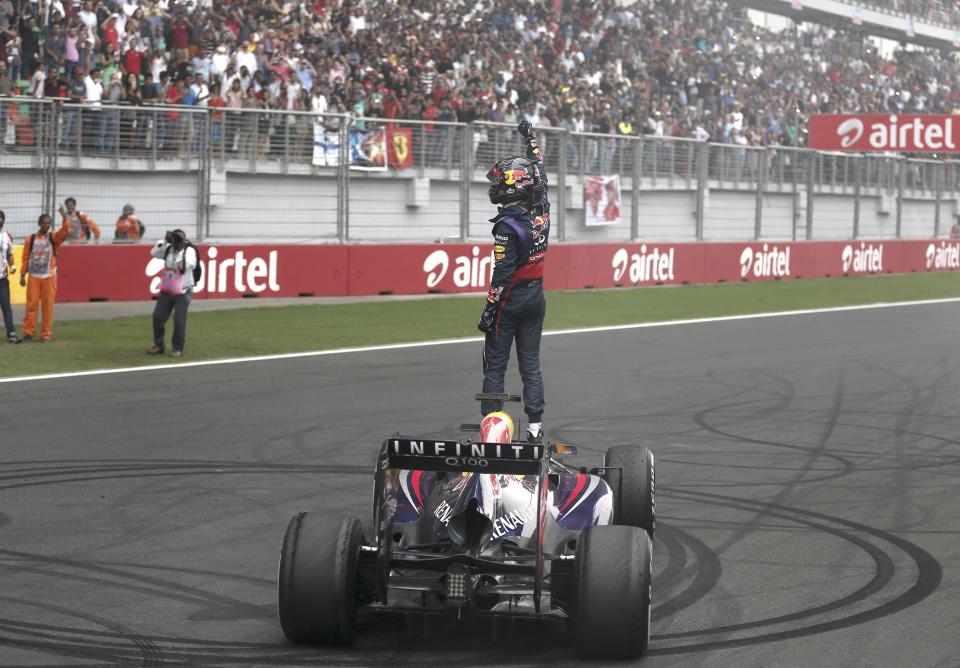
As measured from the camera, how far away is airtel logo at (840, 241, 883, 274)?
3042 centimetres

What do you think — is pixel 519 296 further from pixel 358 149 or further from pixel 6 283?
pixel 358 149

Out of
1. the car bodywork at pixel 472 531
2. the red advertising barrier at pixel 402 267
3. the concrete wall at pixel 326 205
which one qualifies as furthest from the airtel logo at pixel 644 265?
the car bodywork at pixel 472 531

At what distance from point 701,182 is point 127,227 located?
1145 cm

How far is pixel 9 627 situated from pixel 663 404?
7.27 m

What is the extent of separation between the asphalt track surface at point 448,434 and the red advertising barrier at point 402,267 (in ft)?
17.7

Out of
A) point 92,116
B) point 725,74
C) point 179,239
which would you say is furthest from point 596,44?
point 179,239

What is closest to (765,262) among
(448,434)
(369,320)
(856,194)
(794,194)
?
(794,194)

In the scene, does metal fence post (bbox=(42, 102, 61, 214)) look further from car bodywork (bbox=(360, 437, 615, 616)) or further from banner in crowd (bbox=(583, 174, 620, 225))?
car bodywork (bbox=(360, 437, 615, 616))

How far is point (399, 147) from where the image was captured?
71.9 feet

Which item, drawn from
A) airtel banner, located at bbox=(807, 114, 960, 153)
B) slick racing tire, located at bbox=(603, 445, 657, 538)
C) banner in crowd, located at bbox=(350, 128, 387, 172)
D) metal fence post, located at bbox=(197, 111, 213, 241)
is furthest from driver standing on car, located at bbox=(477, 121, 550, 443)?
airtel banner, located at bbox=(807, 114, 960, 153)

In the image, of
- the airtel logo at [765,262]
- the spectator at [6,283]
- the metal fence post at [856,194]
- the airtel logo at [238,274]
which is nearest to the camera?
the spectator at [6,283]

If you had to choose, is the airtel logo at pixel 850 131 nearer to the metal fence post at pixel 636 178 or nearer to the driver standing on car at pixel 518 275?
the metal fence post at pixel 636 178

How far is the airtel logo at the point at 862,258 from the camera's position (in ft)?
99.8

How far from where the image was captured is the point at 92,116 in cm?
1869
